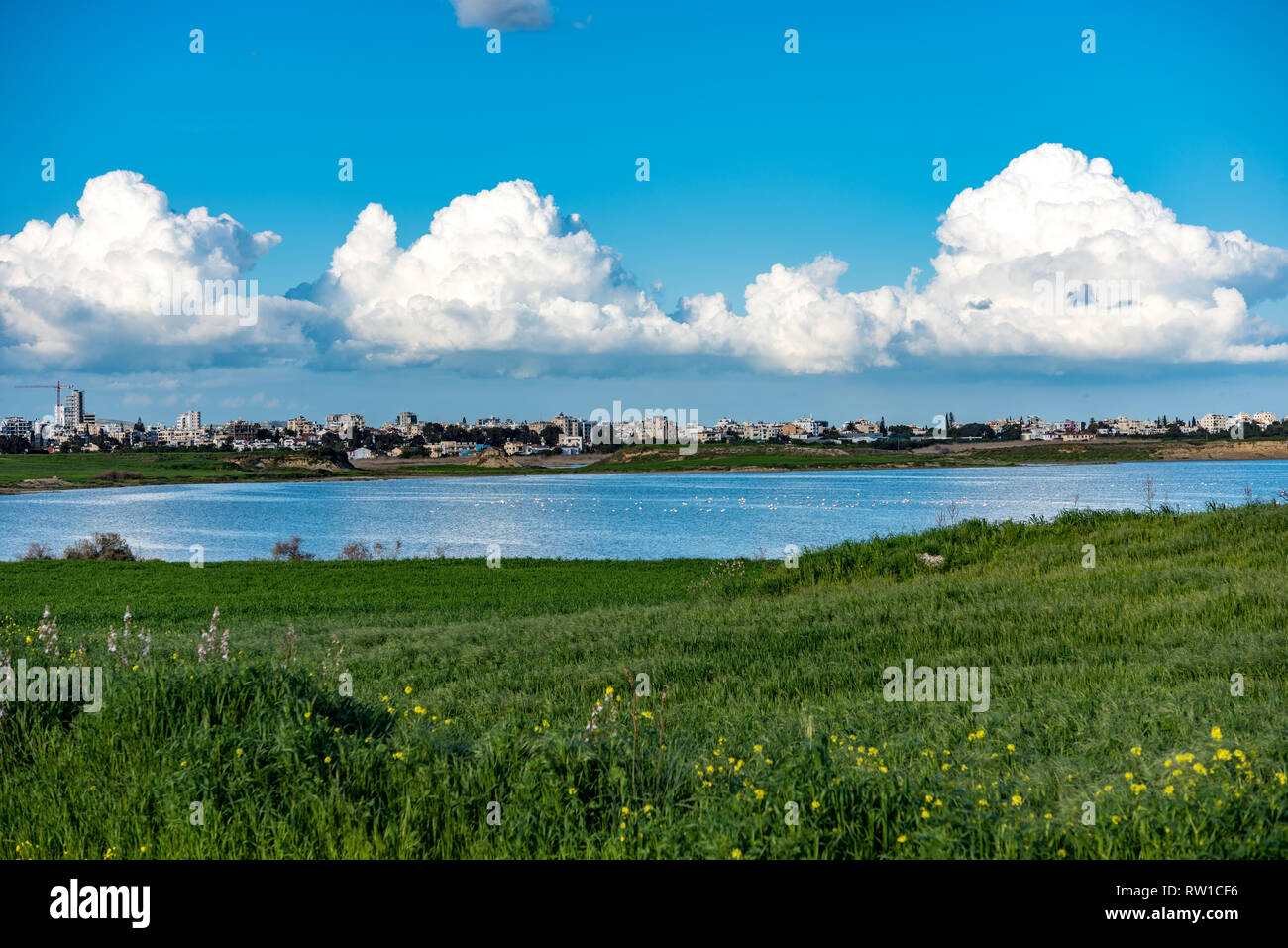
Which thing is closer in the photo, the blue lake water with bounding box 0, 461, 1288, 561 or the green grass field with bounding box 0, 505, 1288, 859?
the green grass field with bounding box 0, 505, 1288, 859

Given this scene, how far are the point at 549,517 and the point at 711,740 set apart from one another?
224ft

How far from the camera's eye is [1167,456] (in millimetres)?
188375

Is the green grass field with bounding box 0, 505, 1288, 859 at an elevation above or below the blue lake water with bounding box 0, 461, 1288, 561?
above

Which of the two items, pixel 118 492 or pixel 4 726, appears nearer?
pixel 4 726

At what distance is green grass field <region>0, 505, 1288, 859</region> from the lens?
5414mm

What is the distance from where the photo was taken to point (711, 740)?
792 cm

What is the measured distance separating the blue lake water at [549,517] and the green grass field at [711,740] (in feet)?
60.5

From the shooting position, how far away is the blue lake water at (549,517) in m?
52.4

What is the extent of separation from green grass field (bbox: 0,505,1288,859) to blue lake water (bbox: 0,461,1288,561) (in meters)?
18.4

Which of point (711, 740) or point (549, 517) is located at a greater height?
point (711, 740)
